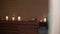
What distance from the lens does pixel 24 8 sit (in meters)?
4.45

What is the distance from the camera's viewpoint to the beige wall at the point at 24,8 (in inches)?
171

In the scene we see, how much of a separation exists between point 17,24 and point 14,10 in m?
0.77

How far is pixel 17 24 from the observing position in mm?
3914

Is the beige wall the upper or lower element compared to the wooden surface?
upper

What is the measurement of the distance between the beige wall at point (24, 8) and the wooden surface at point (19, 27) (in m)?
0.59

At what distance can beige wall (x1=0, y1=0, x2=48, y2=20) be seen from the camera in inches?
171

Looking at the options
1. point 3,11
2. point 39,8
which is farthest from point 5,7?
point 39,8

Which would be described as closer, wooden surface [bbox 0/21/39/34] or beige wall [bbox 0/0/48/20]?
wooden surface [bbox 0/21/39/34]

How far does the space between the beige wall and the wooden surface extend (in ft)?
1.93

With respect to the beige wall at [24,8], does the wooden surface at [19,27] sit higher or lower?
lower

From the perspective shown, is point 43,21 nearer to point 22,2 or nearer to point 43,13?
point 43,13

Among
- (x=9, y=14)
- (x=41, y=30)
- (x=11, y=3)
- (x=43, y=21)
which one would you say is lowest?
(x=41, y=30)

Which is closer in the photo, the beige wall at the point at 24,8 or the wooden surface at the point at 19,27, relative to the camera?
the wooden surface at the point at 19,27

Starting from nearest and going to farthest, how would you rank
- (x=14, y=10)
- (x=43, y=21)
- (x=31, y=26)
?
(x=31, y=26) < (x=43, y=21) < (x=14, y=10)
